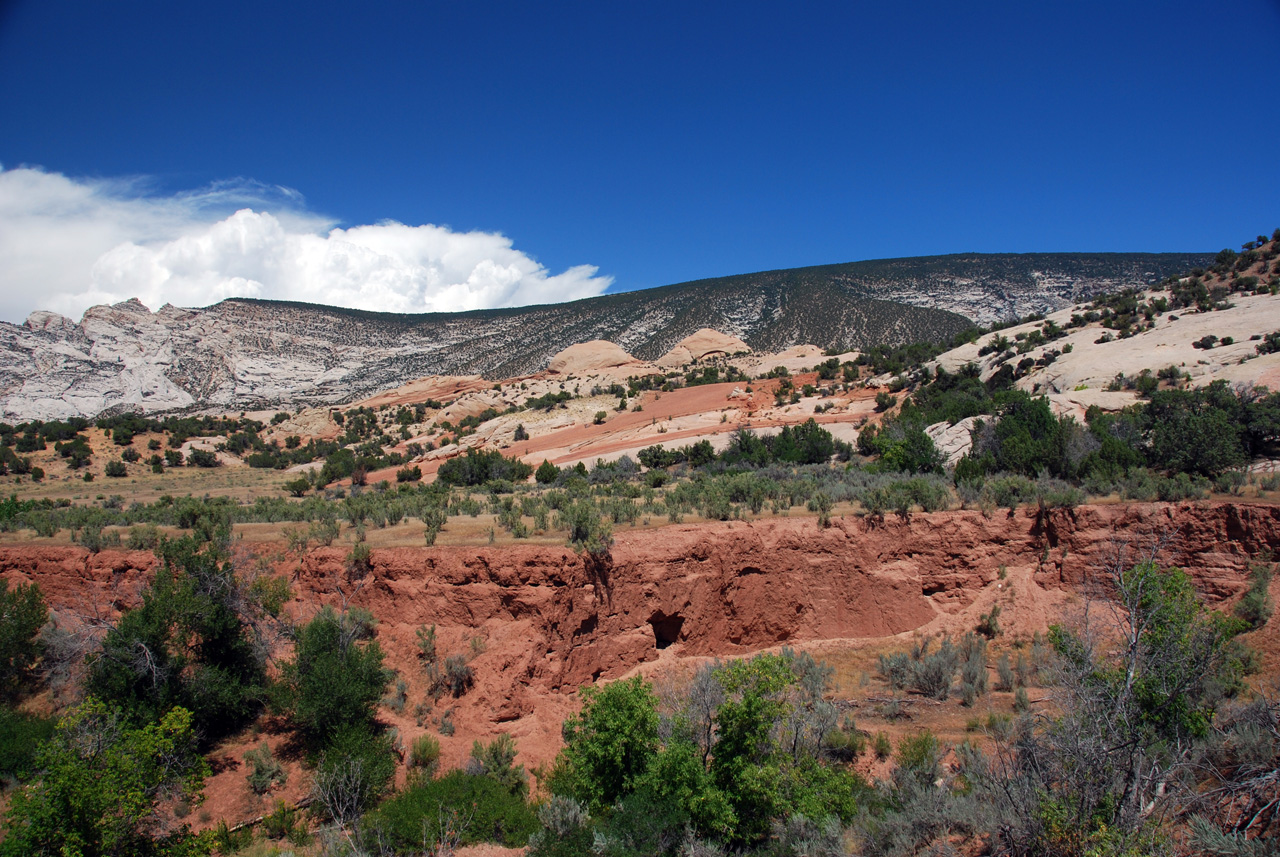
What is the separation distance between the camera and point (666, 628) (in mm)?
13539

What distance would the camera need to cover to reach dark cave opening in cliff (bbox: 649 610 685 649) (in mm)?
13305

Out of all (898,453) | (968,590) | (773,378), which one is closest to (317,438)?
(773,378)

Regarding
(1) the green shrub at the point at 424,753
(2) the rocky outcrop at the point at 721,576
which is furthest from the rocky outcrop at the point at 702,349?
(1) the green shrub at the point at 424,753

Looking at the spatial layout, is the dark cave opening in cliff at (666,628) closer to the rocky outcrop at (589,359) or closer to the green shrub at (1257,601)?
the green shrub at (1257,601)

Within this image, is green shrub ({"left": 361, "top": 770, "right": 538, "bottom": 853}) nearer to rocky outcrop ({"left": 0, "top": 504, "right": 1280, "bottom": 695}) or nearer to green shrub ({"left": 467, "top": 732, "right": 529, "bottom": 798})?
green shrub ({"left": 467, "top": 732, "right": 529, "bottom": 798})

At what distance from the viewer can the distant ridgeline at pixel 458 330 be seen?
69375mm

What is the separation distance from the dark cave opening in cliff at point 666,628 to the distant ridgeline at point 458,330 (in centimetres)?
5972

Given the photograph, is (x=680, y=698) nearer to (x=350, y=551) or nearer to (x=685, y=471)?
(x=350, y=551)

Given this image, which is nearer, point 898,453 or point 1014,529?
point 1014,529

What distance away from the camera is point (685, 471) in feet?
84.6

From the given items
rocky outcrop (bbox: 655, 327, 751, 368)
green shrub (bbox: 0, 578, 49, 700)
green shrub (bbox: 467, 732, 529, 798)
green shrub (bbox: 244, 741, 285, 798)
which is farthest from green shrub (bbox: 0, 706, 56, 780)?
rocky outcrop (bbox: 655, 327, 751, 368)

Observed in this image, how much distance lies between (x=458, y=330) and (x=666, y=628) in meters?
Answer: 85.5

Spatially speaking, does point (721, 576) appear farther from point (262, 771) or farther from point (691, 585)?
point (262, 771)

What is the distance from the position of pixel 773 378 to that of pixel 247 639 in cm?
4118
